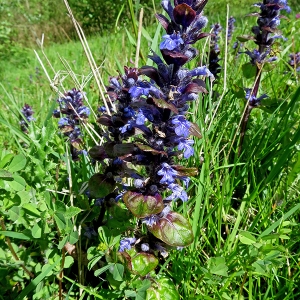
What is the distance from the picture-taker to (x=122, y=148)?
933mm

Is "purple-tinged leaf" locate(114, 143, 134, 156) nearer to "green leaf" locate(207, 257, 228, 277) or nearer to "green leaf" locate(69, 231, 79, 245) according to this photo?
"green leaf" locate(69, 231, 79, 245)

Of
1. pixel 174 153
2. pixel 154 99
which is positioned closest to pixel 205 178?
pixel 174 153

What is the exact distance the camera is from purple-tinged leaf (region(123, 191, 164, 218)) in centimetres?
86

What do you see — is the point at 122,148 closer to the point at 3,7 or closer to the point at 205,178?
the point at 205,178

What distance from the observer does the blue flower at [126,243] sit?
101 centimetres

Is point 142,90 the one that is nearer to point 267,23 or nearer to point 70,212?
point 70,212

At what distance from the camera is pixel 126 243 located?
1.02m

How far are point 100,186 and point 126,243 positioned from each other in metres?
0.21

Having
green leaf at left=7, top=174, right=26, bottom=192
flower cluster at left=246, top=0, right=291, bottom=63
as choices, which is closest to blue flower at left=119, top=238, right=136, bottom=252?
green leaf at left=7, top=174, right=26, bottom=192

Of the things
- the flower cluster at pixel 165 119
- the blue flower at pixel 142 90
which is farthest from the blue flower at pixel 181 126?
the blue flower at pixel 142 90

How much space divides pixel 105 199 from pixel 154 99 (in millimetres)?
542

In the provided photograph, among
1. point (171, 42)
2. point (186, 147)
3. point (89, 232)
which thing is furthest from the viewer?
point (89, 232)

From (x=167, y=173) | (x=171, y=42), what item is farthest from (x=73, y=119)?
(x=171, y=42)

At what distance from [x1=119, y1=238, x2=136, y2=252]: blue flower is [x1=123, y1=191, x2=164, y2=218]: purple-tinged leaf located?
20 centimetres
